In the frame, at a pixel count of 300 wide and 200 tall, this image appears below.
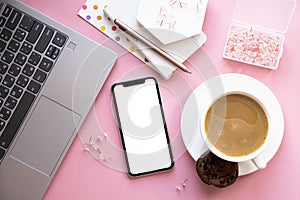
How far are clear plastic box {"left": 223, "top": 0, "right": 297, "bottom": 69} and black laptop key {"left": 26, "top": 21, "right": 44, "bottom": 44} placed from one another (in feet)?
1.12

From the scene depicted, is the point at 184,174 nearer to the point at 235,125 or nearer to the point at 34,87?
the point at 235,125

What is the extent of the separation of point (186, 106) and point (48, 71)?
257mm

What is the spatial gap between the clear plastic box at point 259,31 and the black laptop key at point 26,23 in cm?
36

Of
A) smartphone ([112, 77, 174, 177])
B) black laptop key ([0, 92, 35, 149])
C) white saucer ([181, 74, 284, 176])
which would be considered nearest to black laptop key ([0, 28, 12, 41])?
black laptop key ([0, 92, 35, 149])

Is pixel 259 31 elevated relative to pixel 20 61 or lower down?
elevated

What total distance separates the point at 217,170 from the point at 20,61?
400 mm

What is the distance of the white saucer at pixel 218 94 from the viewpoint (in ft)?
3.23

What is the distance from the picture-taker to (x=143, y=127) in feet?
3.34

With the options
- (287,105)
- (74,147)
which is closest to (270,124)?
(287,105)

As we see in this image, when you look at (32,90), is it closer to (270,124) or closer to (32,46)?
(32,46)

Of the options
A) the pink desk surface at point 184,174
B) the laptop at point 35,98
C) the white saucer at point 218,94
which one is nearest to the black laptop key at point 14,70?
the laptop at point 35,98

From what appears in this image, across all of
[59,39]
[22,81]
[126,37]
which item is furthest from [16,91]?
[126,37]

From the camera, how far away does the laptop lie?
984 millimetres

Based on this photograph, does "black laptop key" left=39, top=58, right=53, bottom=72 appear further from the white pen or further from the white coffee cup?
Answer: the white coffee cup
